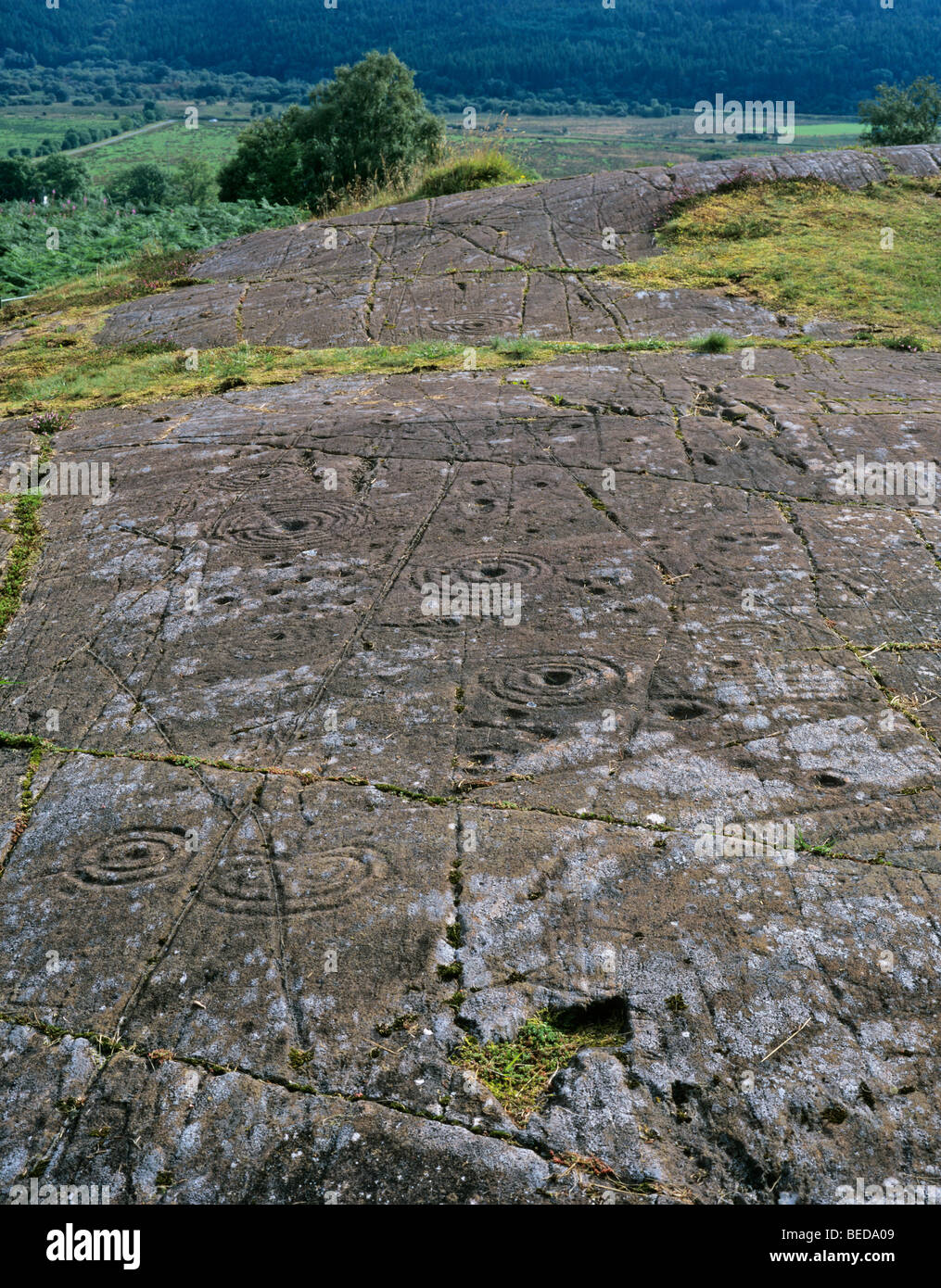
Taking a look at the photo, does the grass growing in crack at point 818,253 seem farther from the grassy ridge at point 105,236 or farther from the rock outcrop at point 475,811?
the grassy ridge at point 105,236

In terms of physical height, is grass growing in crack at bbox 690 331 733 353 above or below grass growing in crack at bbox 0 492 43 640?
above

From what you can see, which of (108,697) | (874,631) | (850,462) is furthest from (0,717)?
(850,462)

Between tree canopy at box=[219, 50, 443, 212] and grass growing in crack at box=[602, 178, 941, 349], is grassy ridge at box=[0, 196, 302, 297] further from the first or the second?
grass growing in crack at box=[602, 178, 941, 349]

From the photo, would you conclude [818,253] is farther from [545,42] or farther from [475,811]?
[545,42]

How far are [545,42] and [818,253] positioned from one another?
107398 mm

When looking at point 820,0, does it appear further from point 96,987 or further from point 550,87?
point 96,987

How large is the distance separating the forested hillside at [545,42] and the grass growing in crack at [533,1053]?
8913 centimetres

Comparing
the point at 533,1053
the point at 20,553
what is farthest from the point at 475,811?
the point at 20,553

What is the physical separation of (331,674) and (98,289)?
417 inches

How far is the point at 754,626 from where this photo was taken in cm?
506

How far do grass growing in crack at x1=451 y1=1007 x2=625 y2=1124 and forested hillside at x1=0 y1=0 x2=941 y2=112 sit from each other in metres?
89.1

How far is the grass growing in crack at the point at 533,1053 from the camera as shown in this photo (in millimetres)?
3043

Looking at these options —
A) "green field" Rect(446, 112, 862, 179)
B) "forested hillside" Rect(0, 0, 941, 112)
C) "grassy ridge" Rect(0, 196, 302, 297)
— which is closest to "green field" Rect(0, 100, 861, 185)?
"green field" Rect(446, 112, 862, 179)

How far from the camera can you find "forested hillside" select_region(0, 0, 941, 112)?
8444 cm
